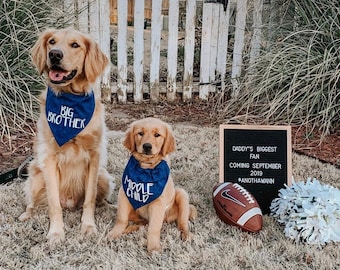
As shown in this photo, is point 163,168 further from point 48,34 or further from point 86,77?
point 48,34

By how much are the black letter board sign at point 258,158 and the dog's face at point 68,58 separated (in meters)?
1.06

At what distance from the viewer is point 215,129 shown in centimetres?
532

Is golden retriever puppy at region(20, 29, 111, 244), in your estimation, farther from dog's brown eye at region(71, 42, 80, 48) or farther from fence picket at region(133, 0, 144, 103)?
fence picket at region(133, 0, 144, 103)

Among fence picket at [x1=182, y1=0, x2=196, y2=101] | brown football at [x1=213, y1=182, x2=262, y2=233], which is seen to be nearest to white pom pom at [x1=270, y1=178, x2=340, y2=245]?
brown football at [x1=213, y1=182, x2=262, y2=233]

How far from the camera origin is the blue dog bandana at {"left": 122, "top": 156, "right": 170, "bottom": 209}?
287 cm

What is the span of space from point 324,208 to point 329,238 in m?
0.18

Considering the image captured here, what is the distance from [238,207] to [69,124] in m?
1.21

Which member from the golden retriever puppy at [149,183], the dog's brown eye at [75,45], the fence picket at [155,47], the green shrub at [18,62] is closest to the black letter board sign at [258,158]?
the golden retriever puppy at [149,183]

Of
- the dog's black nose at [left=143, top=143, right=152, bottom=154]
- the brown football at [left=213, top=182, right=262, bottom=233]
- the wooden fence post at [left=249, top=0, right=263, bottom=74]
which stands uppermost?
the wooden fence post at [left=249, top=0, right=263, bottom=74]

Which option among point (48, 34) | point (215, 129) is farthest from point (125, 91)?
point (48, 34)

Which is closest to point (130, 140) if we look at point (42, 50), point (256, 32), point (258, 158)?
point (42, 50)

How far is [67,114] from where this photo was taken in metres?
2.97

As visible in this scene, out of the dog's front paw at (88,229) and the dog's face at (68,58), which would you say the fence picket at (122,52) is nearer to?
the dog's face at (68,58)

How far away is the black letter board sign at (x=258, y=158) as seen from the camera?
11.3ft
